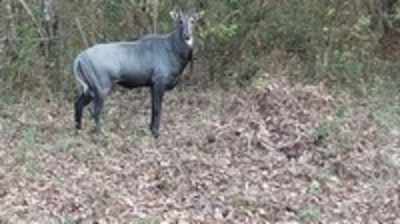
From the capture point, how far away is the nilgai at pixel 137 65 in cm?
1016

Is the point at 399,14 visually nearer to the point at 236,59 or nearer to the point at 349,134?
the point at 236,59

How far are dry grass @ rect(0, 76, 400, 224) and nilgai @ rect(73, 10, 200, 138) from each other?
1.52ft

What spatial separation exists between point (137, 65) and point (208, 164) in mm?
2084

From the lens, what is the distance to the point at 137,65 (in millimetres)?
10359

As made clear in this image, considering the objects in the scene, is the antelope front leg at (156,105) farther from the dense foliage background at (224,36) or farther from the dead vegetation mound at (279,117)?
the dense foliage background at (224,36)

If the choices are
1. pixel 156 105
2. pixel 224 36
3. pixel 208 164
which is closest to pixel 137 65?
pixel 156 105

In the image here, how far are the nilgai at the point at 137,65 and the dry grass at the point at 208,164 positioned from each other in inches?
18.3

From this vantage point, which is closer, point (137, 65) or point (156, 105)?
point (137, 65)

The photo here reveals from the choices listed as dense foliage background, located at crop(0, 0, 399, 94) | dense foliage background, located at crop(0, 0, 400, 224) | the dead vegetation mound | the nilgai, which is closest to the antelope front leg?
the nilgai

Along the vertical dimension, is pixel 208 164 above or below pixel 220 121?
below

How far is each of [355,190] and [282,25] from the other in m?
6.41

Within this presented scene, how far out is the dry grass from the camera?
24.6ft

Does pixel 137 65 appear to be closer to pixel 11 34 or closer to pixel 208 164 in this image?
pixel 208 164

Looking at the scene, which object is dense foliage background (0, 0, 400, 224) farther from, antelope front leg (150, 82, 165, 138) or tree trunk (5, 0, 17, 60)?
antelope front leg (150, 82, 165, 138)
